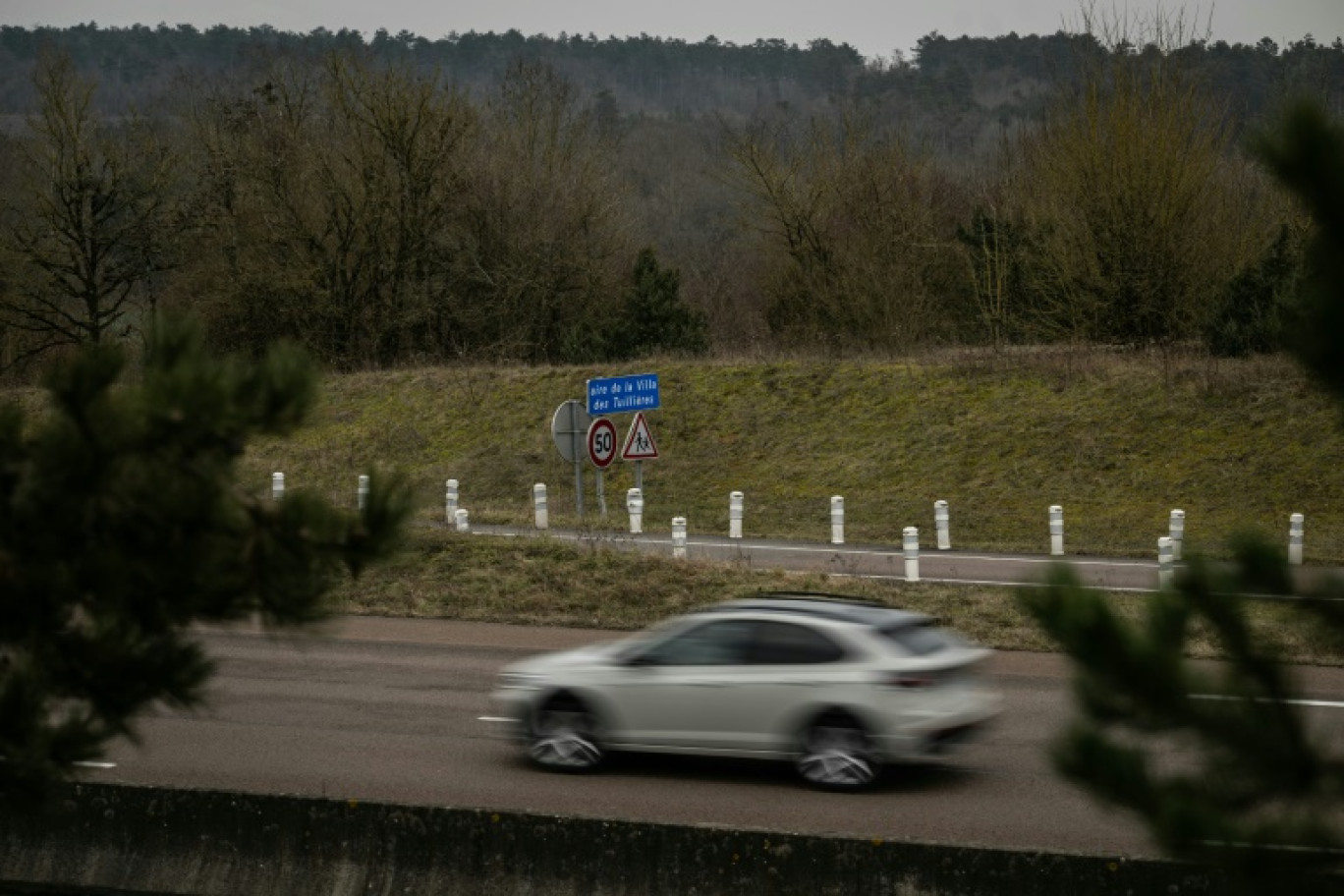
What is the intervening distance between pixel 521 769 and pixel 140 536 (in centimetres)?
788

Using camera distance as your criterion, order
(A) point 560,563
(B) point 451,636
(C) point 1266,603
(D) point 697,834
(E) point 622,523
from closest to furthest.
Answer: (C) point 1266,603
(D) point 697,834
(B) point 451,636
(A) point 560,563
(E) point 622,523

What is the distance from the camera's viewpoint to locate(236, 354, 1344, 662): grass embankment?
2105 cm

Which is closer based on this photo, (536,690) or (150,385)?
(150,385)

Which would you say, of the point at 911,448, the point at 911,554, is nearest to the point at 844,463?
the point at 911,448

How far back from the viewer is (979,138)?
144 m

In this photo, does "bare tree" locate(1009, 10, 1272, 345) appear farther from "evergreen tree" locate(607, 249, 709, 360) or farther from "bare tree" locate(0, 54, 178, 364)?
"bare tree" locate(0, 54, 178, 364)

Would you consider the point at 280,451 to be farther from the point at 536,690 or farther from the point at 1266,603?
the point at 1266,603

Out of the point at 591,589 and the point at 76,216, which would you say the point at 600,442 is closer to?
the point at 591,589

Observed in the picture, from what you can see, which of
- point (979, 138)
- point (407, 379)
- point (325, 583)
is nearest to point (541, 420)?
point (407, 379)

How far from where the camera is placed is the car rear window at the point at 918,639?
1198 cm

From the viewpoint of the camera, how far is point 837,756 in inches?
468

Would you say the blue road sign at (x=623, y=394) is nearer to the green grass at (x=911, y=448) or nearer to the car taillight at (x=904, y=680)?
the green grass at (x=911, y=448)

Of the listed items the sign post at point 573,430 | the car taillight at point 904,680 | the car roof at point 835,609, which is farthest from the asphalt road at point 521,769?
the sign post at point 573,430

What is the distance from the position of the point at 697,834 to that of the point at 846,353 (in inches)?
1411
